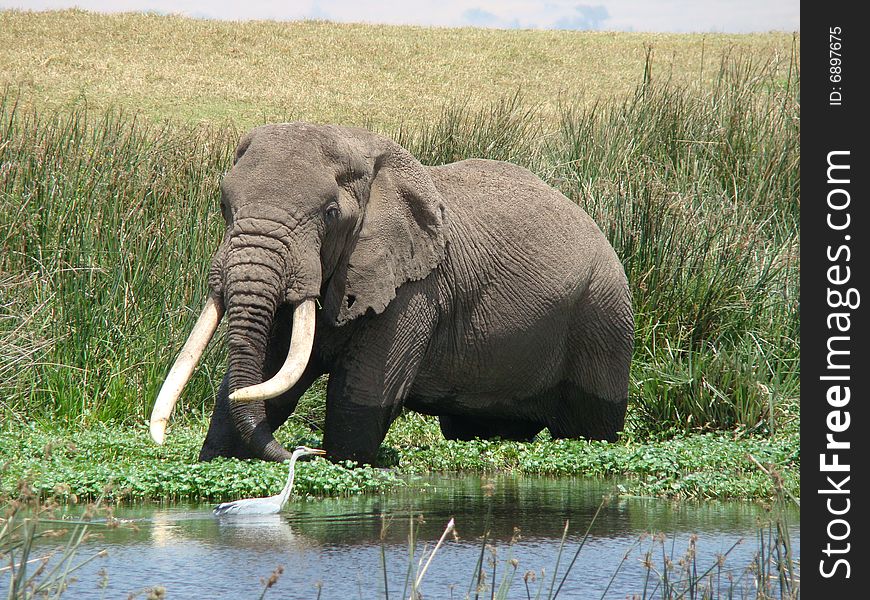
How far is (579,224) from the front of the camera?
924 centimetres

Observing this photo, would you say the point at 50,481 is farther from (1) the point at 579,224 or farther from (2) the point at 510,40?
(2) the point at 510,40

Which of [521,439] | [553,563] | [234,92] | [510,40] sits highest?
[510,40]

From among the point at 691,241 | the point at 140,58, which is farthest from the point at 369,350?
the point at 140,58

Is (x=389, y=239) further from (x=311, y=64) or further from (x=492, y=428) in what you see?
(x=311, y=64)

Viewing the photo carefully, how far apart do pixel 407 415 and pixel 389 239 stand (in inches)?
108

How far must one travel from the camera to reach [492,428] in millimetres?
9789

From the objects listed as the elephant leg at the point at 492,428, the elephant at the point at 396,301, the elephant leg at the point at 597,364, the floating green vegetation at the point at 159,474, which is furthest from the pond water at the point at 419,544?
the elephant leg at the point at 492,428

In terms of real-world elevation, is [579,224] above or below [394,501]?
above

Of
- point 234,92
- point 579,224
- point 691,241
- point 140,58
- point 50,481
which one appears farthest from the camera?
point 140,58

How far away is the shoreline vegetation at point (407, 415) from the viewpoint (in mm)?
8008

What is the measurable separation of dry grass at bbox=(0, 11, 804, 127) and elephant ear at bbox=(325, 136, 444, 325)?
20.5 m
